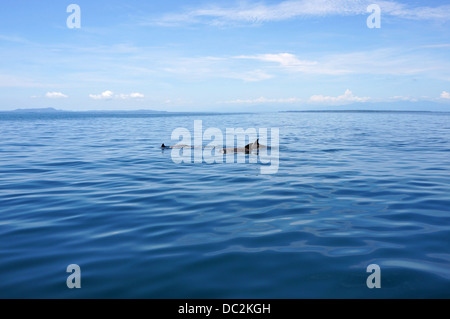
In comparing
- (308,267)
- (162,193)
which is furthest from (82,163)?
(308,267)

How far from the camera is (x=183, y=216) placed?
7.97m

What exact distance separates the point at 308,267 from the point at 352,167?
9903 millimetres

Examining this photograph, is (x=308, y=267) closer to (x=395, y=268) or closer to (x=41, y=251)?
(x=395, y=268)

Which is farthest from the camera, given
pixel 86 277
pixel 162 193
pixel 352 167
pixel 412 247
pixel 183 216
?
pixel 352 167

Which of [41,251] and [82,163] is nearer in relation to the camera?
[41,251]
